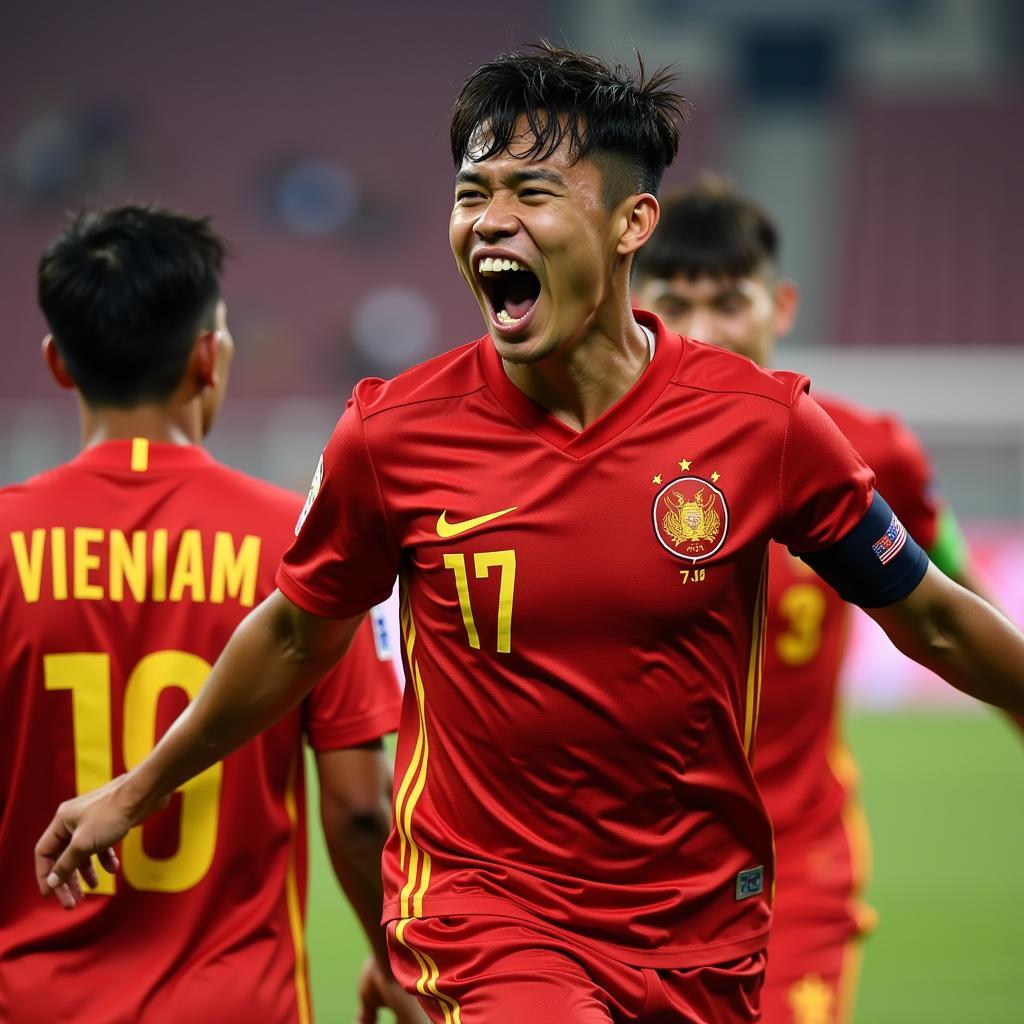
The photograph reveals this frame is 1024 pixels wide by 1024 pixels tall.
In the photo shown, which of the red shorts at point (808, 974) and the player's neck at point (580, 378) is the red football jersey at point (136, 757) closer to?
the player's neck at point (580, 378)

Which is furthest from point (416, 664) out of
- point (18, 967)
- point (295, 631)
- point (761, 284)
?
point (761, 284)

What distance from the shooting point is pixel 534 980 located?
109 inches

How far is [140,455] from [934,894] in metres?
6.64

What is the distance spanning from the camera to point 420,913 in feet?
9.67

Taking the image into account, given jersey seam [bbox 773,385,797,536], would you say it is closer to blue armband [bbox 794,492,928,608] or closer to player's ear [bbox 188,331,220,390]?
blue armband [bbox 794,492,928,608]

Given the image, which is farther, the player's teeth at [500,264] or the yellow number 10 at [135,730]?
the yellow number 10 at [135,730]

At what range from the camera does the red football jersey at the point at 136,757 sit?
10.8 feet

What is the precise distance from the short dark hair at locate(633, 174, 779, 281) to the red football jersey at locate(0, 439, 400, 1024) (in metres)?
1.65

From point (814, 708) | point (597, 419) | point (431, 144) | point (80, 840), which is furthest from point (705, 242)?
point (431, 144)

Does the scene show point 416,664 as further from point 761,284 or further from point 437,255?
point 437,255

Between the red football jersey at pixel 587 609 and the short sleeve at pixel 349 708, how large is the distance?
43cm

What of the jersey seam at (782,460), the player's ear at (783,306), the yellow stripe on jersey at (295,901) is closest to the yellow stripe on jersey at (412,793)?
the yellow stripe on jersey at (295,901)

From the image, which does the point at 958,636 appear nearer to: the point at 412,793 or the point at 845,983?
the point at 412,793

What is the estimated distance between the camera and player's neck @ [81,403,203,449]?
11.7 feet
